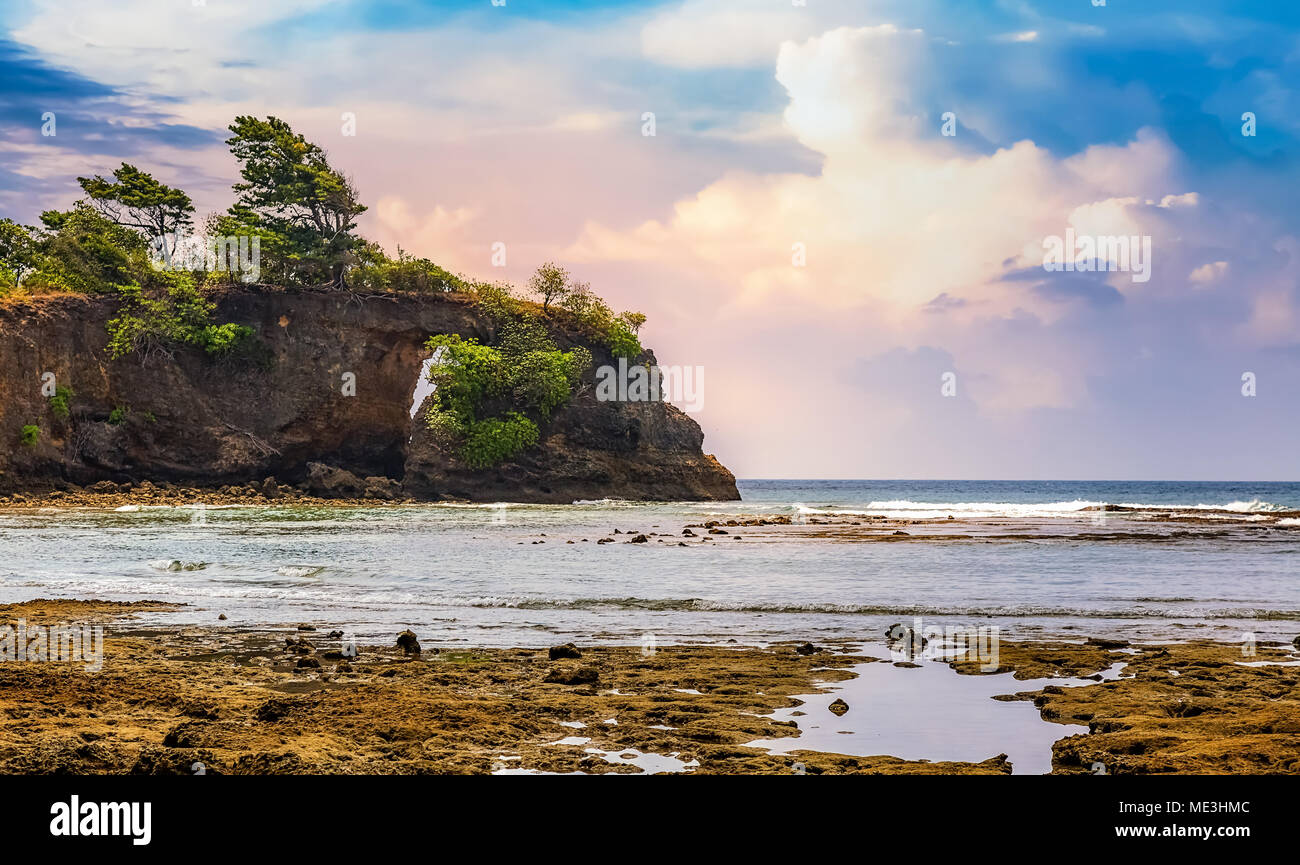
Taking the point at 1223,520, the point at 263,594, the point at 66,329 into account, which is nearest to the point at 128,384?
the point at 66,329

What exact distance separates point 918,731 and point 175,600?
1234 centimetres

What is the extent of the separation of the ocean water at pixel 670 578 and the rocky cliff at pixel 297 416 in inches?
832

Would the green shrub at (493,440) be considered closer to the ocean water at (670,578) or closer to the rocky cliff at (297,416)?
the rocky cliff at (297,416)

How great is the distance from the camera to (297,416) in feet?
190

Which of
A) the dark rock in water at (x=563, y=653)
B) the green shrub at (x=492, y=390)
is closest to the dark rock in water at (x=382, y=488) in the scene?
the green shrub at (x=492, y=390)

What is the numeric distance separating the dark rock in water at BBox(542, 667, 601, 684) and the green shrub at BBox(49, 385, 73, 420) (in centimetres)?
5146

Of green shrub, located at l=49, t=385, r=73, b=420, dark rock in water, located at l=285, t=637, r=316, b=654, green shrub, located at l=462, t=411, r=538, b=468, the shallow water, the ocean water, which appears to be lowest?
the ocean water

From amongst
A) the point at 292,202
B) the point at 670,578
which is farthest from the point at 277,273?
the point at 670,578

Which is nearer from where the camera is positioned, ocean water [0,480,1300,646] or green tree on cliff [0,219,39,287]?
ocean water [0,480,1300,646]

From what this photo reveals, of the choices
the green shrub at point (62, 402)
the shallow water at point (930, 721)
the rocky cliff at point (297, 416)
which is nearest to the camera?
the shallow water at point (930, 721)

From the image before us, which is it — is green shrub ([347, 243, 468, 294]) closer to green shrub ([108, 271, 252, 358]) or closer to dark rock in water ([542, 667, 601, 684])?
green shrub ([108, 271, 252, 358])

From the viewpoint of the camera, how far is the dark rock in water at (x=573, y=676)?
28.3ft

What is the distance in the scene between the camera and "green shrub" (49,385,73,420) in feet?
169

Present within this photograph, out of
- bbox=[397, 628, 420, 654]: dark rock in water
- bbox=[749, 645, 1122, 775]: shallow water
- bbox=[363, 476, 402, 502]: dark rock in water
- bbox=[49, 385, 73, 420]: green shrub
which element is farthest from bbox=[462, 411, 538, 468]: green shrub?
bbox=[749, 645, 1122, 775]: shallow water
